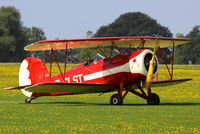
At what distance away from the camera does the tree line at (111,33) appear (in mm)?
93438

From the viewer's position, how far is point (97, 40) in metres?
20.1

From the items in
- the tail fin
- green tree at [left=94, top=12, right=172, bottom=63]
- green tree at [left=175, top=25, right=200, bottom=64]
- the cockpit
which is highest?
green tree at [left=94, top=12, right=172, bottom=63]

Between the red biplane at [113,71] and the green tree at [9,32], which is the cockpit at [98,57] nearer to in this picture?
the red biplane at [113,71]

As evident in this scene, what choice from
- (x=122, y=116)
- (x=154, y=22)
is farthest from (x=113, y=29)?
(x=122, y=116)

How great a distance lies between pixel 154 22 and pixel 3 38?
40522 mm

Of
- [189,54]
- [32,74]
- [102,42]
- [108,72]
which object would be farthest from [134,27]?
[108,72]

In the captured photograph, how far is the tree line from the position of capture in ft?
307

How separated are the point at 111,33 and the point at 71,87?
9501cm

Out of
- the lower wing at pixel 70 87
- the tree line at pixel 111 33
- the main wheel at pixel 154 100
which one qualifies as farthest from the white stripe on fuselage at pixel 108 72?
the tree line at pixel 111 33

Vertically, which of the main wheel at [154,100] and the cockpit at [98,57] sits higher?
the cockpit at [98,57]

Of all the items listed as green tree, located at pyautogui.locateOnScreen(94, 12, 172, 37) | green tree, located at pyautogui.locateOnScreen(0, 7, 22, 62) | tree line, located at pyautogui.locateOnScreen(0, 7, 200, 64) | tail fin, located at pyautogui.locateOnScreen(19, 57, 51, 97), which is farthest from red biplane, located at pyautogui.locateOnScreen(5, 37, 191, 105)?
green tree, located at pyautogui.locateOnScreen(94, 12, 172, 37)

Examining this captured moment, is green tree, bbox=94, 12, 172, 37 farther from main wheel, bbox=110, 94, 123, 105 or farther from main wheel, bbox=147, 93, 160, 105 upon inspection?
main wheel, bbox=110, 94, 123, 105

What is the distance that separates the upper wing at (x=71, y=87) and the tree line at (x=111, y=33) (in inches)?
2197

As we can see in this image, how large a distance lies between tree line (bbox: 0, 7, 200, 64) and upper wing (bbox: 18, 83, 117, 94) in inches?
2197
